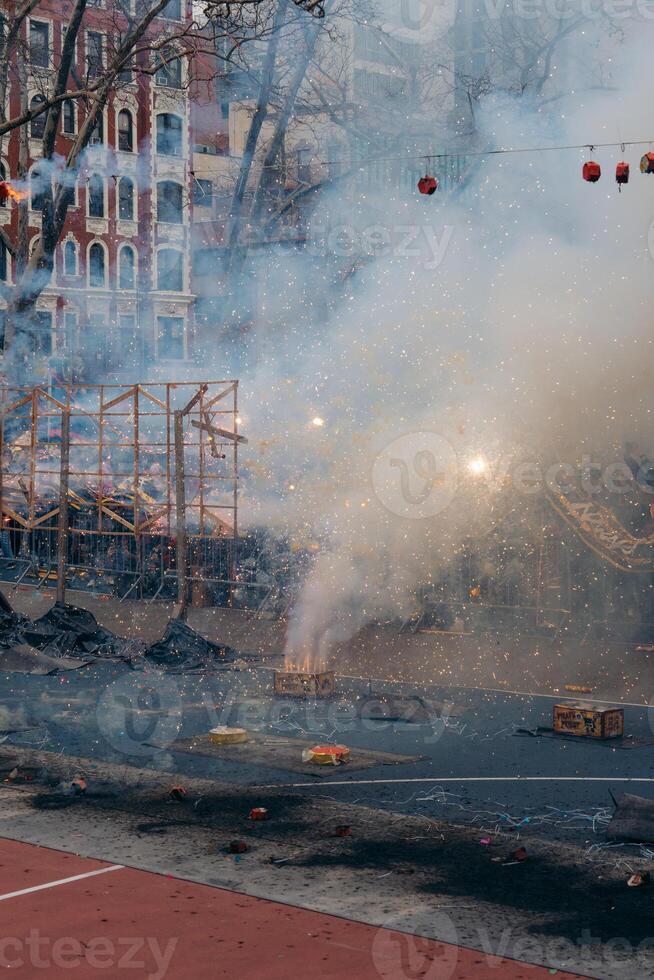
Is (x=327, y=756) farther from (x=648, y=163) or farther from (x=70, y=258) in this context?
(x=70, y=258)

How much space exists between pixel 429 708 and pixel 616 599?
432cm

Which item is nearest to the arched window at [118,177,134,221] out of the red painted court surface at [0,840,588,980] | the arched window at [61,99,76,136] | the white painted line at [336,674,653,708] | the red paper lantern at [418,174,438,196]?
the arched window at [61,99,76,136]

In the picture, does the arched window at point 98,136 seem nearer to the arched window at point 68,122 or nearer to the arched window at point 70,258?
the arched window at point 68,122

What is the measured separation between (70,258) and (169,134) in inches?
184

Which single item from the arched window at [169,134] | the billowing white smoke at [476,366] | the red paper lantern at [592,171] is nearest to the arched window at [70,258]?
the arched window at [169,134]

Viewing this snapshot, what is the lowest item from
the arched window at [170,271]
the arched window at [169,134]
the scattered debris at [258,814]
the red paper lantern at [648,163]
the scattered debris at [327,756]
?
the scattered debris at [258,814]

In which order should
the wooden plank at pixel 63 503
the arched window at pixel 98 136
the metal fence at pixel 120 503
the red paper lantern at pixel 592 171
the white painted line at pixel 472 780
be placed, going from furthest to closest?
1. the arched window at pixel 98 136
2. the wooden plank at pixel 63 503
3. the metal fence at pixel 120 503
4. the red paper lantern at pixel 592 171
5. the white painted line at pixel 472 780

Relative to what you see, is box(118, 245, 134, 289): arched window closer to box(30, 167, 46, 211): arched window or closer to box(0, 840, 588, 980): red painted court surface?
box(30, 167, 46, 211): arched window

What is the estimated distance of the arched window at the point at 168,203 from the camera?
37.1 m

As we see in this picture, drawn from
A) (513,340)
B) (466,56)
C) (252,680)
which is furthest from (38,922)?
(466,56)

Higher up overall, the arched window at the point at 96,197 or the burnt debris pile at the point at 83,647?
the arched window at the point at 96,197

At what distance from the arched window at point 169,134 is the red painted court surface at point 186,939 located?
30.7m

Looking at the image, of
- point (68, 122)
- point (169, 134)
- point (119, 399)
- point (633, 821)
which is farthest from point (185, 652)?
point (68, 122)

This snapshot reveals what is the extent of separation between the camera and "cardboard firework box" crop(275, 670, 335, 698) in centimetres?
1373
